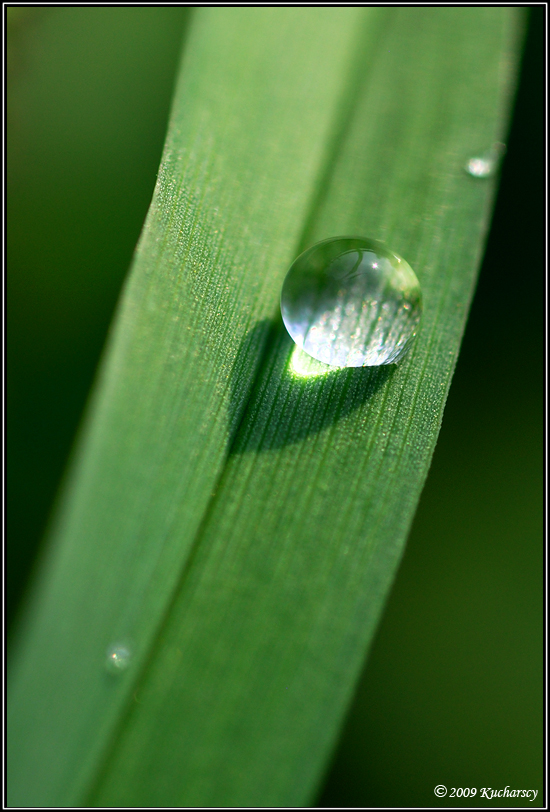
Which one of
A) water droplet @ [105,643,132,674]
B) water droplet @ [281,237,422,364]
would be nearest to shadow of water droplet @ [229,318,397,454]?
water droplet @ [281,237,422,364]

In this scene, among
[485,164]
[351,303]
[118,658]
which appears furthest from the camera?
[485,164]

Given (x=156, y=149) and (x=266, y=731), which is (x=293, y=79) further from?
(x=266, y=731)

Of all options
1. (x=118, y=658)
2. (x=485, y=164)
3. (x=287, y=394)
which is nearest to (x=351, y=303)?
(x=287, y=394)

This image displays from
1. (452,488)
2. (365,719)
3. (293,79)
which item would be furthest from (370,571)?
(293,79)

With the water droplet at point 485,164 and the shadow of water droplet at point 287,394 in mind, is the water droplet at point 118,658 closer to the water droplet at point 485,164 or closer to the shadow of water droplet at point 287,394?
the shadow of water droplet at point 287,394

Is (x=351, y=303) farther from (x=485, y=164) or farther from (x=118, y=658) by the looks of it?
(x=118, y=658)

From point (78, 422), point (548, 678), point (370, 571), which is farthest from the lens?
point (78, 422)

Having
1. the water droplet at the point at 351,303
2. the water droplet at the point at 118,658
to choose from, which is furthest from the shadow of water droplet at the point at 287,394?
the water droplet at the point at 118,658
